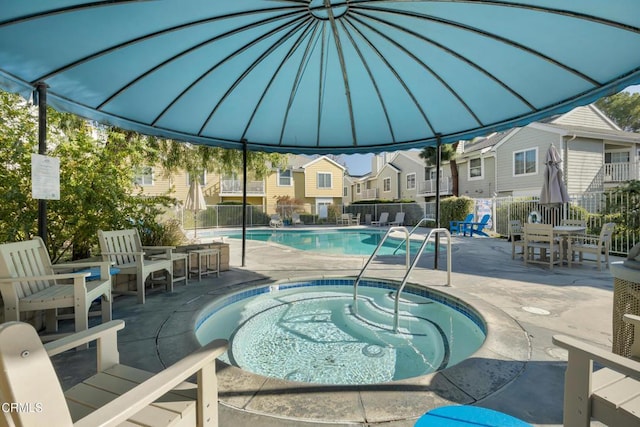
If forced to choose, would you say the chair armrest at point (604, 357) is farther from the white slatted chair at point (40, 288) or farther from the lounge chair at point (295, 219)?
the lounge chair at point (295, 219)

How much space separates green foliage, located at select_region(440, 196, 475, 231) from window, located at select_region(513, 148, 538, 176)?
3.85 m

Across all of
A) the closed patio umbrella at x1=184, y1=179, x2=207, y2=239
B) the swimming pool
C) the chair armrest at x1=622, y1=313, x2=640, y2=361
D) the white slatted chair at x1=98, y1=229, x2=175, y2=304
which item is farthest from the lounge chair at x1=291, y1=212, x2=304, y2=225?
the chair armrest at x1=622, y1=313, x2=640, y2=361

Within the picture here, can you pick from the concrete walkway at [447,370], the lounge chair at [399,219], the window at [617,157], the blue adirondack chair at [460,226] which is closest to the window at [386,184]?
the lounge chair at [399,219]

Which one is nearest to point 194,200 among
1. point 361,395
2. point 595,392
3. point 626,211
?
point 361,395

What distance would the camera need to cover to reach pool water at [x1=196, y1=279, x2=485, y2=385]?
3.18 metres

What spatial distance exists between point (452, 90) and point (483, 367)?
3.68 meters

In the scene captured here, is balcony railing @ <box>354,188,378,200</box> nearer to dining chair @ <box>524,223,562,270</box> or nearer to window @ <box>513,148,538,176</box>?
window @ <box>513,148,538,176</box>

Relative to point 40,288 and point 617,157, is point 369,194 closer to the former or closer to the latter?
point 617,157

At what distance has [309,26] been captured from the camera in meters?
3.54

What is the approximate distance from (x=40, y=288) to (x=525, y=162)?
2000 cm

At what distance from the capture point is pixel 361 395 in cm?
206

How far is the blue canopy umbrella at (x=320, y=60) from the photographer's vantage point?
2.89 m

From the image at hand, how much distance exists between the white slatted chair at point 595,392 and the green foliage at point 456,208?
15460 mm

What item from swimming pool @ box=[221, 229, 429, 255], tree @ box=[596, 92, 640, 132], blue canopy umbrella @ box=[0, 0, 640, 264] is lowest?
swimming pool @ box=[221, 229, 429, 255]
